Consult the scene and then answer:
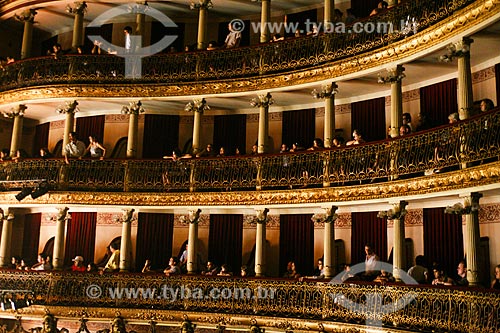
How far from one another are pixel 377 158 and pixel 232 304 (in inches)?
266

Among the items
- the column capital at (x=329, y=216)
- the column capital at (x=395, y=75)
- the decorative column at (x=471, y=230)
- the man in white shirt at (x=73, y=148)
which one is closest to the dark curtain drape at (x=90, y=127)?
the man in white shirt at (x=73, y=148)

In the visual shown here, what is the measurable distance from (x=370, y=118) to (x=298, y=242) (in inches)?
207

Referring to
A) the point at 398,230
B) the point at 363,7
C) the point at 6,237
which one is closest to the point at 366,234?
the point at 398,230

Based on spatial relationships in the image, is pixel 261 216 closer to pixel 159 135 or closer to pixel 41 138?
pixel 159 135

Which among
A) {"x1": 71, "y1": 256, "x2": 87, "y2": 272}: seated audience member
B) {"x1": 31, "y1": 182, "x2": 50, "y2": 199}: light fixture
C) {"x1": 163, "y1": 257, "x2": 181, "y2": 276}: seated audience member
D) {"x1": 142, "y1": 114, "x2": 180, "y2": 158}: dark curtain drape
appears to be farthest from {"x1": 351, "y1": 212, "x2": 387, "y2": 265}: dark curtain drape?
{"x1": 31, "y1": 182, "x2": 50, "y2": 199}: light fixture

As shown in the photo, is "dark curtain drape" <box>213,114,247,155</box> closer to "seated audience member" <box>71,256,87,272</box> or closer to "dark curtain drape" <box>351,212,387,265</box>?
"dark curtain drape" <box>351,212,387,265</box>

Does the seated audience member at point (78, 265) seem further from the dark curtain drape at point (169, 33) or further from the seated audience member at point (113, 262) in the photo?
the dark curtain drape at point (169, 33)

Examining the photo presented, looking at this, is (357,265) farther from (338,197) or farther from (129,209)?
(129,209)

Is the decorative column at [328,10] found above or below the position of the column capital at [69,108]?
above

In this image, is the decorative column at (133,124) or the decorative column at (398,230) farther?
the decorative column at (133,124)

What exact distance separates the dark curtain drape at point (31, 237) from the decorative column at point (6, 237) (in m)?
1.50

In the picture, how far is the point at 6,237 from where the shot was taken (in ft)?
77.5

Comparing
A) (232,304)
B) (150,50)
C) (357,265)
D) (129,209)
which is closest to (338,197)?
(357,265)

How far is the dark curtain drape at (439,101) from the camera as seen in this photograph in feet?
60.6
